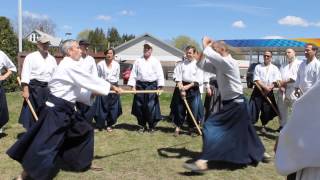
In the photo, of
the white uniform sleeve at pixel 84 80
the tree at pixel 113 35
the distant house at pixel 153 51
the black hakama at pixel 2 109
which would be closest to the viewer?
the white uniform sleeve at pixel 84 80

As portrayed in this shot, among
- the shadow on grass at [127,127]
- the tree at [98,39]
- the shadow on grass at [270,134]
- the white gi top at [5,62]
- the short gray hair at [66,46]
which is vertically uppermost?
the tree at [98,39]

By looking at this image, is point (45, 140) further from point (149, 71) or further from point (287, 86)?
point (287, 86)

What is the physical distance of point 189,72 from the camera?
8.27 m

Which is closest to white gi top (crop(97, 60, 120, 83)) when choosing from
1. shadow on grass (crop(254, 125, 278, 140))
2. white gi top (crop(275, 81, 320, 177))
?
shadow on grass (crop(254, 125, 278, 140))

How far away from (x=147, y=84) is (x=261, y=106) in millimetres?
2473

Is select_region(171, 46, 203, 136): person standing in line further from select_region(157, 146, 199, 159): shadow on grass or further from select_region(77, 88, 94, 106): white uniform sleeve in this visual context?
select_region(77, 88, 94, 106): white uniform sleeve

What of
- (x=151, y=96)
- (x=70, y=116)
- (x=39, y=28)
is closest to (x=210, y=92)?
(x=151, y=96)

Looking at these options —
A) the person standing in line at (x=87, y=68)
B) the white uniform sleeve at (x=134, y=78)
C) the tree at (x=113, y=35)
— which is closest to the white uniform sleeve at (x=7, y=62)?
the person standing in line at (x=87, y=68)

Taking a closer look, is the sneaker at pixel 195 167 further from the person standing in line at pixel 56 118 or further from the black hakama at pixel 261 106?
the black hakama at pixel 261 106

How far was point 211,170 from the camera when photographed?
19.1ft

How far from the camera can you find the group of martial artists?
4938 mm

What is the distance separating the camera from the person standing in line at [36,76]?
23.2ft

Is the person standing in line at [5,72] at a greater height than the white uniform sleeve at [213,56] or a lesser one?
lesser

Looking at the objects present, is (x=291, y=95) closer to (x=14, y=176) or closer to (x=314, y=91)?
(x=14, y=176)
